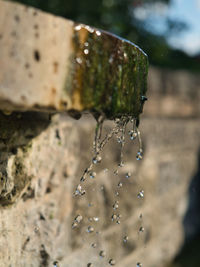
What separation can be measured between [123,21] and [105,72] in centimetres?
1089

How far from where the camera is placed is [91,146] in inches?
63.4

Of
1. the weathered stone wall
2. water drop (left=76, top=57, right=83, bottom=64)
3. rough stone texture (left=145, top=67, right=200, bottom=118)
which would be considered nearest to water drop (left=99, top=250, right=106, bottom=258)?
the weathered stone wall

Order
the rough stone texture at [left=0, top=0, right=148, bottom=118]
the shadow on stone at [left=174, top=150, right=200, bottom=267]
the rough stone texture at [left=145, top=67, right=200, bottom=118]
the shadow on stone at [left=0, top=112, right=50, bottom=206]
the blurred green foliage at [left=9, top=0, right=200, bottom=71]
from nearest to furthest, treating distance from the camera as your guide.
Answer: the rough stone texture at [left=0, top=0, right=148, bottom=118] → the shadow on stone at [left=0, top=112, right=50, bottom=206] → the rough stone texture at [left=145, top=67, right=200, bottom=118] → the shadow on stone at [left=174, top=150, right=200, bottom=267] → the blurred green foliage at [left=9, top=0, right=200, bottom=71]

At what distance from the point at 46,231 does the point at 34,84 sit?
0.69 m

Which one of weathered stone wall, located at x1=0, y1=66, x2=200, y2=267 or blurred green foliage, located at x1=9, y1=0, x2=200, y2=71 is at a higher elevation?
blurred green foliage, located at x1=9, y1=0, x2=200, y2=71

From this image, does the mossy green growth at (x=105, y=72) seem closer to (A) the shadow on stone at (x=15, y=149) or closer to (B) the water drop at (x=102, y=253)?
(A) the shadow on stone at (x=15, y=149)

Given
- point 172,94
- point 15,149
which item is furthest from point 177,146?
point 15,149

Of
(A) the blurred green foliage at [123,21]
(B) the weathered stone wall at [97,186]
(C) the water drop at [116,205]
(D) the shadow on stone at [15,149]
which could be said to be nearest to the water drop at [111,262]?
(B) the weathered stone wall at [97,186]

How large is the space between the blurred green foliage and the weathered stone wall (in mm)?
3798

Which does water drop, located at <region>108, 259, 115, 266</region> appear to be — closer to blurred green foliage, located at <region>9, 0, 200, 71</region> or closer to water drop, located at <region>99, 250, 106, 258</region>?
water drop, located at <region>99, 250, 106, 258</region>

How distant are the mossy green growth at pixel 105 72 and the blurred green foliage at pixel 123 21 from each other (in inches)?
213

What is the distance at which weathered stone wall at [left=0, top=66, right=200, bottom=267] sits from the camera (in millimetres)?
995

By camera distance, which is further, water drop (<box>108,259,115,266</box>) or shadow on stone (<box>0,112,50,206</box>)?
water drop (<box>108,259,115,266</box>)

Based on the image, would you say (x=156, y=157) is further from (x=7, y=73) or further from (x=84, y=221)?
(x=7, y=73)
